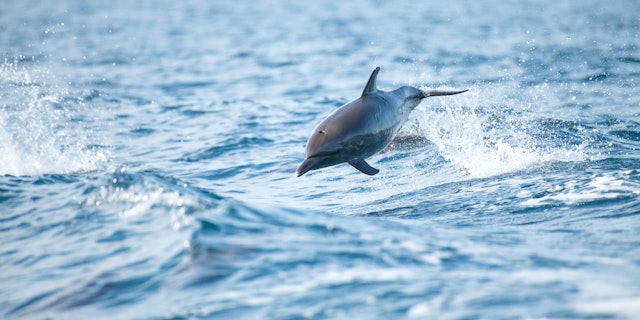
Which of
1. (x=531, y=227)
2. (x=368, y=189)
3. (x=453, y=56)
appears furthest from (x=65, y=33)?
(x=531, y=227)

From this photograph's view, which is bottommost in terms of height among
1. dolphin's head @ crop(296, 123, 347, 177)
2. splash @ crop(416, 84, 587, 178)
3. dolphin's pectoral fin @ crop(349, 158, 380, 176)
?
splash @ crop(416, 84, 587, 178)

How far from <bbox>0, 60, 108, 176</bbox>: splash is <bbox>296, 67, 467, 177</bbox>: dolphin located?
5301mm

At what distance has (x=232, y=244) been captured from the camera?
21.5ft

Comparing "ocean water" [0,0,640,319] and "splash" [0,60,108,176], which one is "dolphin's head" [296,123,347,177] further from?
"splash" [0,60,108,176]

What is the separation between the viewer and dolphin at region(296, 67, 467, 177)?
27.2ft

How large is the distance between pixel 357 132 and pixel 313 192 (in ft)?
9.22

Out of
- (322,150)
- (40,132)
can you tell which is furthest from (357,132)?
(40,132)

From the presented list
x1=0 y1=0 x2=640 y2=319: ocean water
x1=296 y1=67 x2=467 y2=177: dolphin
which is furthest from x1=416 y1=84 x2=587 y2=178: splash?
x1=296 y1=67 x2=467 y2=177: dolphin

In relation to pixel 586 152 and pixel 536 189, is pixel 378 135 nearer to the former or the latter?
pixel 536 189

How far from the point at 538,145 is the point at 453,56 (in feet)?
50.6

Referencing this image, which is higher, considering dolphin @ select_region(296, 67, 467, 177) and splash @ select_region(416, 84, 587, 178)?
dolphin @ select_region(296, 67, 467, 177)

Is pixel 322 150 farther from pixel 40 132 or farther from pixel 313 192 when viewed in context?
pixel 40 132

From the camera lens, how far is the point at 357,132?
28.2 feet

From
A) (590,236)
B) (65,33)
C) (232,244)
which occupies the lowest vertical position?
(590,236)
